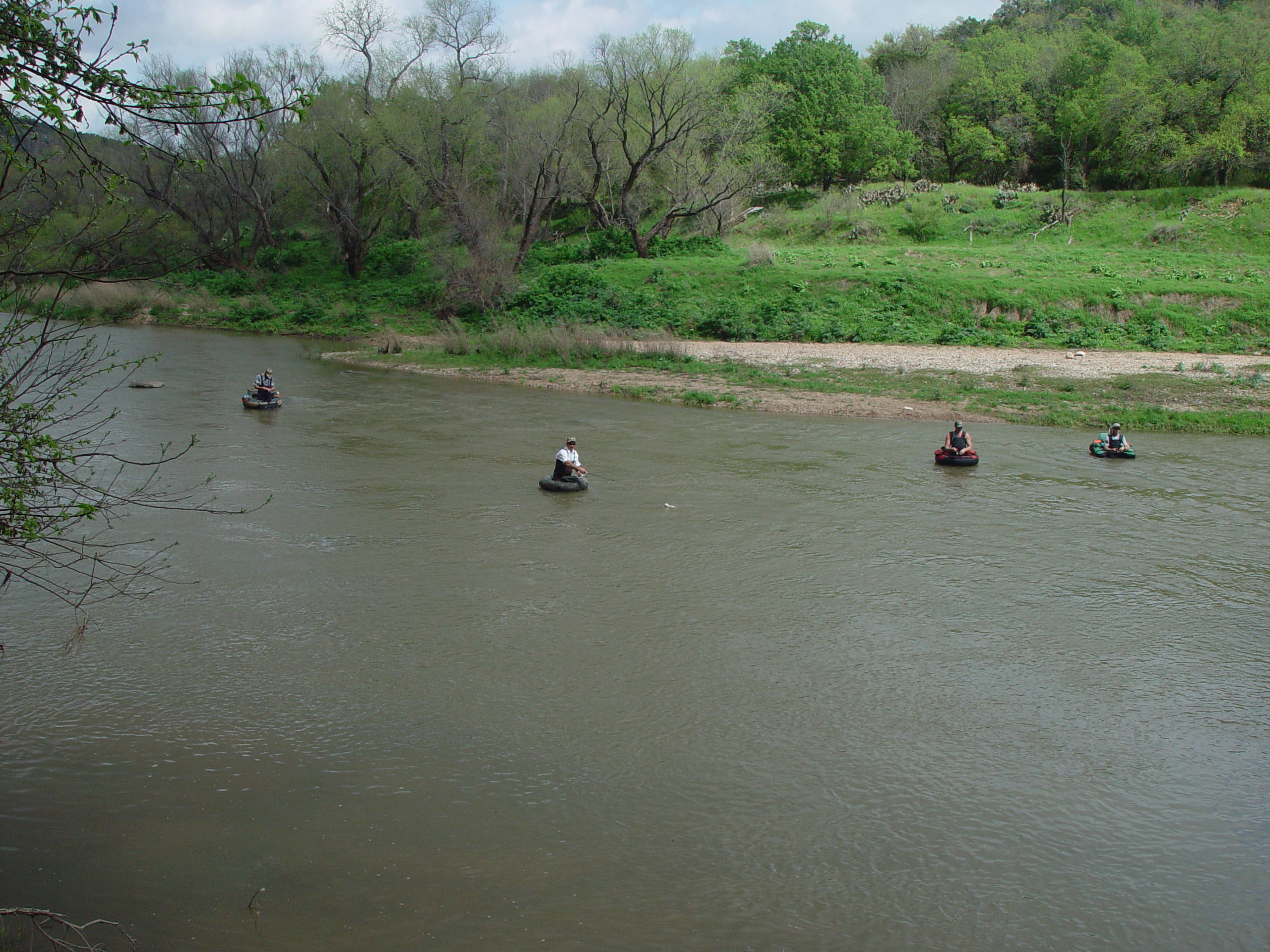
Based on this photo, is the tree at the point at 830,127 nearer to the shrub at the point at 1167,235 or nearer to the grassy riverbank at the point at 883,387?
the shrub at the point at 1167,235

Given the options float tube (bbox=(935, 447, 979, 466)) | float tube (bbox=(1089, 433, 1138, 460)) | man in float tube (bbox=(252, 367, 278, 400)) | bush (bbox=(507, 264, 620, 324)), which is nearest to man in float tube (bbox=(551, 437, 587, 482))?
float tube (bbox=(935, 447, 979, 466))

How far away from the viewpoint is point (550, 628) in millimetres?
Answer: 12047

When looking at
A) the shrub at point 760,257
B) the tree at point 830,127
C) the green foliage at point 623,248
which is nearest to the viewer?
the shrub at point 760,257

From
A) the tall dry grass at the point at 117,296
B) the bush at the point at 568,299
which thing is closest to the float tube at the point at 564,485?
the bush at the point at 568,299

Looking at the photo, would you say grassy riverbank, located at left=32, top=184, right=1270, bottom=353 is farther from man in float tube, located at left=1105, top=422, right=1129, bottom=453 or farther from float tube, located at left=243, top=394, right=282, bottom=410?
man in float tube, located at left=1105, top=422, right=1129, bottom=453

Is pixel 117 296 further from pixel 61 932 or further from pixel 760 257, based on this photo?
pixel 61 932

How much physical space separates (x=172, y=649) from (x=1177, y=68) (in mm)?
66338

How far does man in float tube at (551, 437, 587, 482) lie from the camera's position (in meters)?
18.3

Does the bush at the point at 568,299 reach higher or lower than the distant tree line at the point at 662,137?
lower

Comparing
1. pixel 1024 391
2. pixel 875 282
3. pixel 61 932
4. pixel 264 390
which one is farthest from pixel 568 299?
pixel 61 932

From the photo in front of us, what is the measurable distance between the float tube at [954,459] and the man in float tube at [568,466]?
8.05 metres

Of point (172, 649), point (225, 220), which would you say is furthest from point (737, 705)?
point (225, 220)

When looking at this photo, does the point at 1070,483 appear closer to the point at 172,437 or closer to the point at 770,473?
the point at 770,473

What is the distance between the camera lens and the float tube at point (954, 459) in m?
20.7
